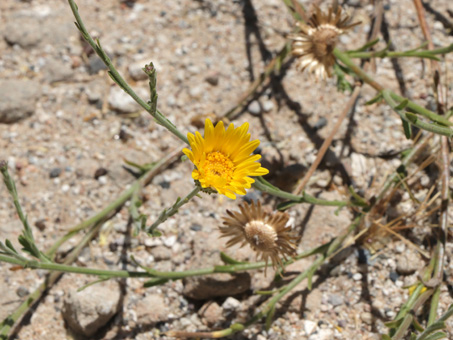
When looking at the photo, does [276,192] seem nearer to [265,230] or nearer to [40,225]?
[265,230]

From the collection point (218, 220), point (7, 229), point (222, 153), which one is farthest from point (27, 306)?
point (222, 153)

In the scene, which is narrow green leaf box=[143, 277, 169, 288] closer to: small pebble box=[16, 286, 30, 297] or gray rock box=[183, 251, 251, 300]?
gray rock box=[183, 251, 251, 300]

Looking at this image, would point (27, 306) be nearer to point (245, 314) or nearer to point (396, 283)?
point (245, 314)

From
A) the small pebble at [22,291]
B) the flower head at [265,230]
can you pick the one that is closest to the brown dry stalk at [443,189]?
the flower head at [265,230]

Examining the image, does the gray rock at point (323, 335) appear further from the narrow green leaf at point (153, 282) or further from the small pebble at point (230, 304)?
the narrow green leaf at point (153, 282)

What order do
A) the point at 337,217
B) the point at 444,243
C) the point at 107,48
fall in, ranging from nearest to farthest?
the point at 444,243 → the point at 337,217 → the point at 107,48

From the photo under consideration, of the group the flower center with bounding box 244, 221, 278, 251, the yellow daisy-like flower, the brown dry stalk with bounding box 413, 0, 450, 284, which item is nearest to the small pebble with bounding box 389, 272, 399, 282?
the brown dry stalk with bounding box 413, 0, 450, 284
